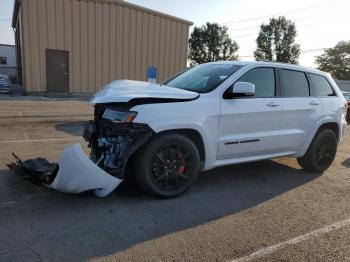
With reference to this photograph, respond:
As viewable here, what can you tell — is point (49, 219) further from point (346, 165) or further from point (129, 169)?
point (346, 165)

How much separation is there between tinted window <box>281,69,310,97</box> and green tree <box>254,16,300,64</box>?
205 feet

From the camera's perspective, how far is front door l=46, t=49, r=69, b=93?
17.1 meters

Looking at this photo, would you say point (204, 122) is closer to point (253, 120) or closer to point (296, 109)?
point (253, 120)

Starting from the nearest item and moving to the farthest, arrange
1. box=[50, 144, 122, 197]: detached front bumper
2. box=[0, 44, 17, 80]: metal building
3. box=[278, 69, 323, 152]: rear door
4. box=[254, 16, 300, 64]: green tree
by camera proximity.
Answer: box=[50, 144, 122, 197]: detached front bumper → box=[278, 69, 323, 152]: rear door → box=[0, 44, 17, 80]: metal building → box=[254, 16, 300, 64]: green tree

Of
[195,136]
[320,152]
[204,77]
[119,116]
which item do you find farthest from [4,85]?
[320,152]

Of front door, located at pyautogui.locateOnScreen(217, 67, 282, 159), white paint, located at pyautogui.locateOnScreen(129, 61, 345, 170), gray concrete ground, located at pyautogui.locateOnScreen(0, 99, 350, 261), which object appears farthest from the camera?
front door, located at pyautogui.locateOnScreen(217, 67, 282, 159)

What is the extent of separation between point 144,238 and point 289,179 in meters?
2.98

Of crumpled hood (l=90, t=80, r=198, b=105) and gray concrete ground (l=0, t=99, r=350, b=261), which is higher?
crumpled hood (l=90, t=80, r=198, b=105)

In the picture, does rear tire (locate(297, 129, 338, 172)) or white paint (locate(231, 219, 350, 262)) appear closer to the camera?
white paint (locate(231, 219, 350, 262))

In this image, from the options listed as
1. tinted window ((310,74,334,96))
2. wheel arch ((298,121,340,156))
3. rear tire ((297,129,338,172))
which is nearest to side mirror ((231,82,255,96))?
wheel arch ((298,121,340,156))

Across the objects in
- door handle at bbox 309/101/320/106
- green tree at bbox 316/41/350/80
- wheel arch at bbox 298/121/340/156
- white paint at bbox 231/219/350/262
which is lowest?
white paint at bbox 231/219/350/262

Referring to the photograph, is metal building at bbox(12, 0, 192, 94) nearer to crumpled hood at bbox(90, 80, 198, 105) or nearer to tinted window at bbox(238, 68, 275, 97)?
crumpled hood at bbox(90, 80, 198, 105)

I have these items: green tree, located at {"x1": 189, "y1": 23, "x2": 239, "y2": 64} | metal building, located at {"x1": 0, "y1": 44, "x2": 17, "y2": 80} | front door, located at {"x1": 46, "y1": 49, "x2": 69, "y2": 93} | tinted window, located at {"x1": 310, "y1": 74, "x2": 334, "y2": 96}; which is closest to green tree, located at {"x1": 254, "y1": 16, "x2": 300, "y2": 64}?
green tree, located at {"x1": 189, "y1": 23, "x2": 239, "y2": 64}

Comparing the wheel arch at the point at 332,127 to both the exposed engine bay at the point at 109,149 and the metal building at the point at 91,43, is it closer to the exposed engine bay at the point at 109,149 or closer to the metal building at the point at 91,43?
the exposed engine bay at the point at 109,149
